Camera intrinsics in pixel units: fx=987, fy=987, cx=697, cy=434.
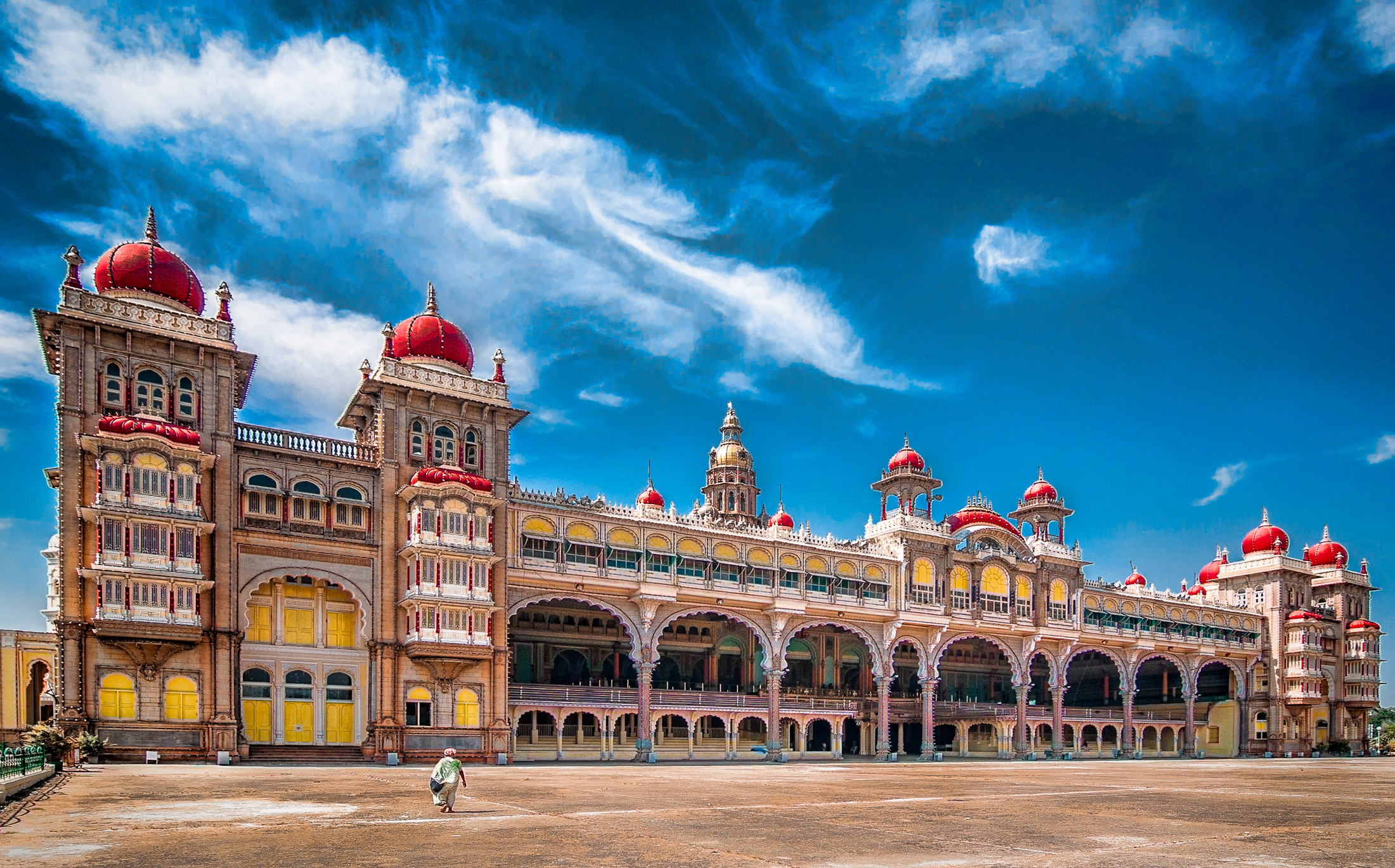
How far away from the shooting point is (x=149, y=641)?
3762 cm

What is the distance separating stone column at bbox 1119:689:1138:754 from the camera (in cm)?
7394

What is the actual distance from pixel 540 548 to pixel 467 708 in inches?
333

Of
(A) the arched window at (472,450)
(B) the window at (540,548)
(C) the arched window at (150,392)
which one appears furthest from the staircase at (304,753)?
(C) the arched window at (150,392)

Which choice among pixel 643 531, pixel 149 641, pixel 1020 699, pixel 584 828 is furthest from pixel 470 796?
pixel 1020 699

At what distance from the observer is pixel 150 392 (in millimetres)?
40188

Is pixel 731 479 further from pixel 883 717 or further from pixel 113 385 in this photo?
pixel 113 385

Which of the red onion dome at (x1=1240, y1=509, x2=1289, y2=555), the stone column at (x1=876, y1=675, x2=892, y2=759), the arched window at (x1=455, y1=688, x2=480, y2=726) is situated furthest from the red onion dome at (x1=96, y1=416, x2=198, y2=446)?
the red onion dome at (x1=1240, y1=509, x2=1289, y2=555)

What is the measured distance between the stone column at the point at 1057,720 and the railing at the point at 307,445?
5106 centimetres

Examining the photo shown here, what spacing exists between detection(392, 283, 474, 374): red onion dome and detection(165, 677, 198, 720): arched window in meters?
16.8

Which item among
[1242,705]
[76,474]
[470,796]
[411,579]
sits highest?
[76,474]

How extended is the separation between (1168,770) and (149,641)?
45.7 m

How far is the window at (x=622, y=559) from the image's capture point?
170ft

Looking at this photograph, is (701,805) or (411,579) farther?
(411,579)

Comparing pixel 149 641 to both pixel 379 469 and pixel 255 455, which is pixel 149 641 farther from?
pixel 379 469
